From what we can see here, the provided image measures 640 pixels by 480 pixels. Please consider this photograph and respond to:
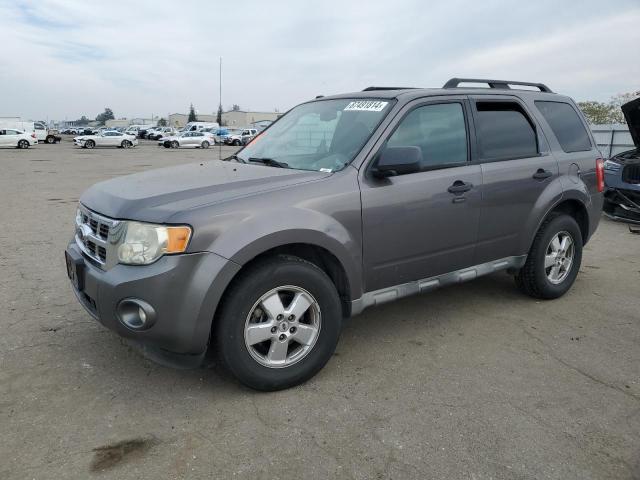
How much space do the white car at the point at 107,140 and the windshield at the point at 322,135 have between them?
41116mm

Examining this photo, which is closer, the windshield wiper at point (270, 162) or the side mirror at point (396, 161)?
the side mirror at point (396, 161)

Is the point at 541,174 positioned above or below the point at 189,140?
below

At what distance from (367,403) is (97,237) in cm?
183

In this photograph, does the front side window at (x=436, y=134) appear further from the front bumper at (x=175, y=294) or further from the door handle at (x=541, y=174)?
the front bumper at (x=175, y=294)

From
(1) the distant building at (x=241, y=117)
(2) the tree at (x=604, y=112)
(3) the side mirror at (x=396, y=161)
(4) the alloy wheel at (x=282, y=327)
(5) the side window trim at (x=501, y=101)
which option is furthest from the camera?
(1) the distant building at (x=241, y=117)

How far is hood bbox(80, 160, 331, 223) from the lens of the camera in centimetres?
285

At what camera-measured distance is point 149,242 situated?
109 inches

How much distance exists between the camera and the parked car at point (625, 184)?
26.8 ft

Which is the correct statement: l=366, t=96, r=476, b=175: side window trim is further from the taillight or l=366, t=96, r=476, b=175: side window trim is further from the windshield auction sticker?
the taillight

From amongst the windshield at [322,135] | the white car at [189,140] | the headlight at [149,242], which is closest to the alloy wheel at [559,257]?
the windshield at [322,135]

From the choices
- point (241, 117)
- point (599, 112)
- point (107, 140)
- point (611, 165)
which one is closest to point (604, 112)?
point (599, 112)

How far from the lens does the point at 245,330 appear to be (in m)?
2.94

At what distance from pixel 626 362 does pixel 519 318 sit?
91cm

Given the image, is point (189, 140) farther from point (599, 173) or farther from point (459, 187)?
point (459, 187)
